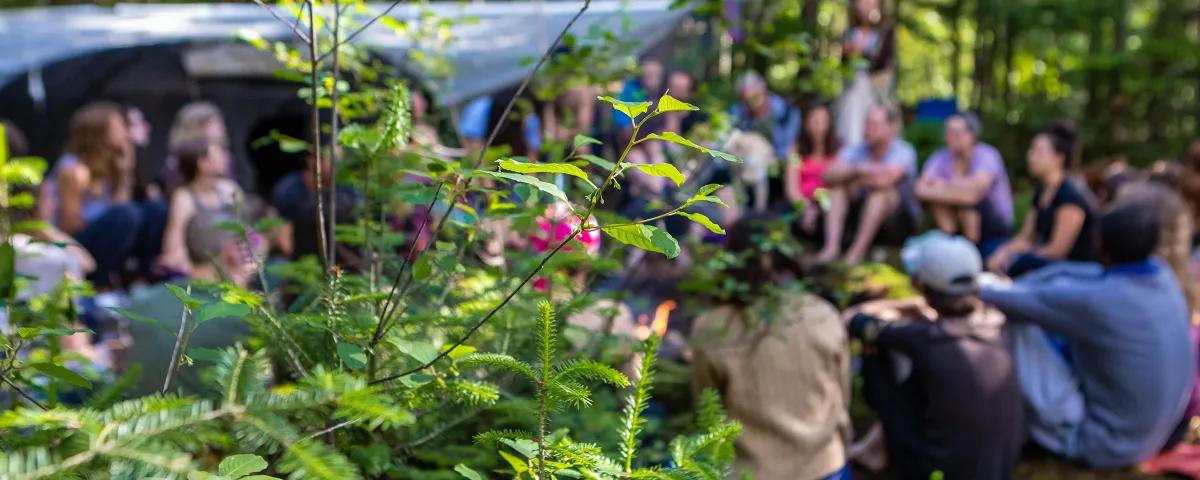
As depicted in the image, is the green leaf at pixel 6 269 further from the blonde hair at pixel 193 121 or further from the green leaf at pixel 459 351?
the blonde hair at pixel 193 121

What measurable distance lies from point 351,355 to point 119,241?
4.39 m

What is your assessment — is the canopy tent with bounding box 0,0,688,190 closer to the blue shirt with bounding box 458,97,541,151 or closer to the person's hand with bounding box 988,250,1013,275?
the blue shirt with bounding box 458,97,541,151

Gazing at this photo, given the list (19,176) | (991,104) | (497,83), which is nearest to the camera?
(19,176)

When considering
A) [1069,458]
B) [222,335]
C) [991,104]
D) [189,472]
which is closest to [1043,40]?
[991,104]

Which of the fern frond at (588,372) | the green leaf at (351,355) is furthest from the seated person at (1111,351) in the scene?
the green leaf at (351,355)

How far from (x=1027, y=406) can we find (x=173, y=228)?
444 cm

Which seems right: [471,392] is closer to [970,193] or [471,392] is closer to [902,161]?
[970,193]

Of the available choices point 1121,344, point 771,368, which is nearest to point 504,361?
point 771,368

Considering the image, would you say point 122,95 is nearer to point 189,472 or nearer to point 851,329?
point 851,329

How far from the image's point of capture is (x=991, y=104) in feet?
45.6

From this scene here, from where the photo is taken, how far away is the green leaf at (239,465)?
89 centimetres

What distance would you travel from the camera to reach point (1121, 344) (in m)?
3.36

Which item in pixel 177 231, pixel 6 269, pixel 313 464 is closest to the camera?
pixel 313 464

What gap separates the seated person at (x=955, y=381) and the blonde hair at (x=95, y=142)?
14.5ft
